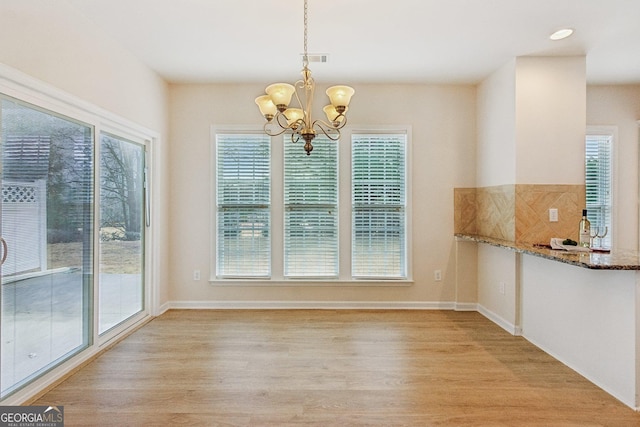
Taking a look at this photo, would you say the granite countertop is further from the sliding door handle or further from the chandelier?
the sliding door handle

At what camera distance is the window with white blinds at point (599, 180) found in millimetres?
4293

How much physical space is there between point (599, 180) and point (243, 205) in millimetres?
4431

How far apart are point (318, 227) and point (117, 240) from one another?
216 cm

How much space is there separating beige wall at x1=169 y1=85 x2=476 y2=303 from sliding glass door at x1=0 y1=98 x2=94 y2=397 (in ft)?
4.56

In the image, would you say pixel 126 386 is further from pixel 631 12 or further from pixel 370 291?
pixel 631 12

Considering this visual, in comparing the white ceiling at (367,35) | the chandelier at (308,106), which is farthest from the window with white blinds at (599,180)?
the chandelier at (308,106)

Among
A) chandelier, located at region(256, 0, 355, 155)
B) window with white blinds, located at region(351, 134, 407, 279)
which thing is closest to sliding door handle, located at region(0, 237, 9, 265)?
chandelier, located at region(256, 0, 355, 155)

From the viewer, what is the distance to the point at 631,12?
2.70 m

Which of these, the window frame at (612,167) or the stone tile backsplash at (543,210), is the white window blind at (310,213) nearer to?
the stone tile backsplash at (543,210)

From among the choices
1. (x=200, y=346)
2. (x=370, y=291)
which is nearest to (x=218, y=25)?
(x=200, y=346)

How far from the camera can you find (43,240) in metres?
2.47

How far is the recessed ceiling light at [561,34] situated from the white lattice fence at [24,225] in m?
4.23

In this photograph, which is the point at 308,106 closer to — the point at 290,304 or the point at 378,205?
the point at 378,205

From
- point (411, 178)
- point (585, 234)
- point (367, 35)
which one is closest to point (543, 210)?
point (585, 234)
